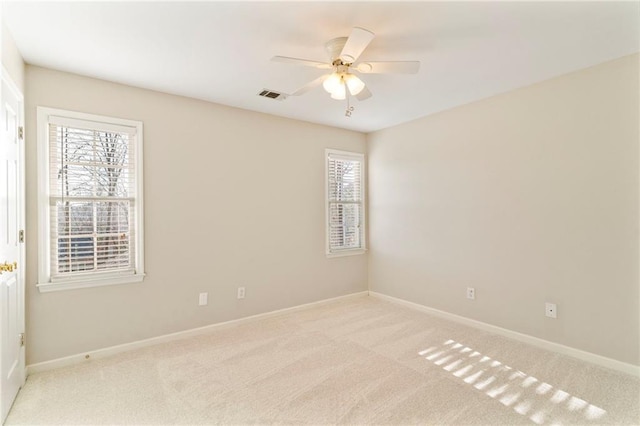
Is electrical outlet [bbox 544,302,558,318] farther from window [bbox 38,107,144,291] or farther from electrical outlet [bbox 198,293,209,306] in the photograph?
window [bbox 38,107,144,291]

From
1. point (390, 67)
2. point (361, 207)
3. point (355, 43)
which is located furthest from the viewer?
Answer: point (361, 207)

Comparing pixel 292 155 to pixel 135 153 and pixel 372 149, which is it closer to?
pixel 372 149

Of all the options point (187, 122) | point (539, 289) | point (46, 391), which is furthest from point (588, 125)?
point (46, 391)

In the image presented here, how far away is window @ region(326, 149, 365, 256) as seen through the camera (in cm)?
455

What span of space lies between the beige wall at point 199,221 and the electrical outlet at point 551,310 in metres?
2.41

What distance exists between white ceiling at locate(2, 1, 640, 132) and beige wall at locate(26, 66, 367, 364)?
0.31 m

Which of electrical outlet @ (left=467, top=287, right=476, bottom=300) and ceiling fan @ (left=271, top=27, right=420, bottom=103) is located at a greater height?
ceiling fan @ (left=271, top=27, right=420, bottom=103)

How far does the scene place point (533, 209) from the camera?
3.10m

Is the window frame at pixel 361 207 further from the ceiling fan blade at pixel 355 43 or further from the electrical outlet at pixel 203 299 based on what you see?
the ceiling fan blade at pixel 355 43

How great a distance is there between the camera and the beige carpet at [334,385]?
6.73 feet

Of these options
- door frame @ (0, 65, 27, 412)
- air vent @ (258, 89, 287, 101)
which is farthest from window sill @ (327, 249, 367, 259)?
door frame @ (0, 65, 27, 412)

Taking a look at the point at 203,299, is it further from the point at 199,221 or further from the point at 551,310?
the point at 551,310

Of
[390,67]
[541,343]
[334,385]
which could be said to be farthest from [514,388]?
[390,67]

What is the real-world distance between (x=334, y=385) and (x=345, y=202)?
2725 mm
